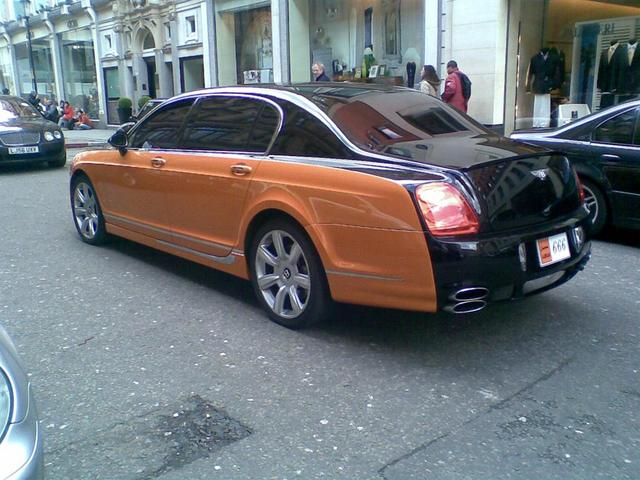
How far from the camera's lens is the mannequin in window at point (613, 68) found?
40.7 ft

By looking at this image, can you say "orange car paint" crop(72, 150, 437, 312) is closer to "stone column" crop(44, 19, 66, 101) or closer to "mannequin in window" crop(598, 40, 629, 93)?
"mannequin in window" crop(598, 40, 629, 93)

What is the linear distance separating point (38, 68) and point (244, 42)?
713 inches

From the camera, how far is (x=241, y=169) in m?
4.66

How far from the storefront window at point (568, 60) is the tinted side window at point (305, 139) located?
381 inches

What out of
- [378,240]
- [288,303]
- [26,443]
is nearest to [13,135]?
[288,303]

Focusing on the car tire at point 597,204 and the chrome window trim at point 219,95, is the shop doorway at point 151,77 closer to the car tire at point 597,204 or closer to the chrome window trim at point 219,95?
the chrome window trim at point 219,95

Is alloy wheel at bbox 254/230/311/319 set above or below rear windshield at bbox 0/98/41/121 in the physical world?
below

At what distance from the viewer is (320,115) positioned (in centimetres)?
436

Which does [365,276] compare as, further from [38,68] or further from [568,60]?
[38,68]

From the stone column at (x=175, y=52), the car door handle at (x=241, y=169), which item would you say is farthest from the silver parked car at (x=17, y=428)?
the stone column at (x=175, y=52)

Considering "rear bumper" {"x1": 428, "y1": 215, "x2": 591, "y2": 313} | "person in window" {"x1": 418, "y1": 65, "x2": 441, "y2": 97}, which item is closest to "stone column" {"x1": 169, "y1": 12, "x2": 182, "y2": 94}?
"person in window" {"x1": 418, "y1": 65, "x2": 441, "y2": 97}

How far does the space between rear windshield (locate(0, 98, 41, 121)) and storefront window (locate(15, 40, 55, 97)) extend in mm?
18879

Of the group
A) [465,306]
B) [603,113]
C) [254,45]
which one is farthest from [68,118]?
[465,306]

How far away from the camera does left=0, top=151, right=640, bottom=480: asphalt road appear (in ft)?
9.61
